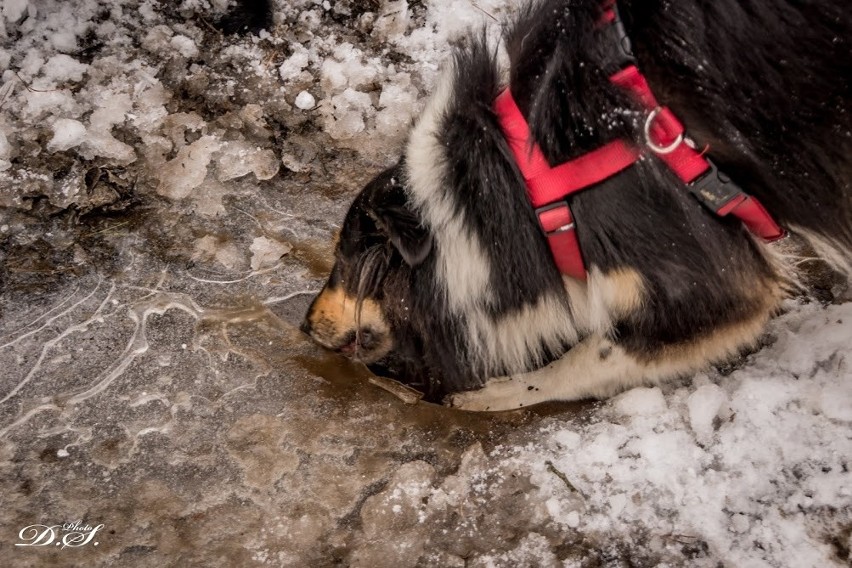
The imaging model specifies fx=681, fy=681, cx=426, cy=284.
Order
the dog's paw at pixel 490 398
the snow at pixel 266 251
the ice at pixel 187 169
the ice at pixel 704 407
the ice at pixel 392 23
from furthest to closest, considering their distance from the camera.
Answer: the ice at pixel 392 23
the ice at pixel 187 169
the snow at pixel 266 251
the dog's paw at pixel 490 398
the ice at pixel 704 407

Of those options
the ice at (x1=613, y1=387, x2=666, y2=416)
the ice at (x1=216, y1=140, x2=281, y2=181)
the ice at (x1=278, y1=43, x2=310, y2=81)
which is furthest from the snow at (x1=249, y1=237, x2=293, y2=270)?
the ice at (x1=613, y1=387, x2=666, y2=416)

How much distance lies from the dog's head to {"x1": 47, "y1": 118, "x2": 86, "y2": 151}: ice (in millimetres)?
1343

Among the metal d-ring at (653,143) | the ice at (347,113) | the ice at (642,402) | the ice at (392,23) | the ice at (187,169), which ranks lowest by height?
the ice at (642,402)

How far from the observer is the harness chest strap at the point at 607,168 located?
1.71 metres

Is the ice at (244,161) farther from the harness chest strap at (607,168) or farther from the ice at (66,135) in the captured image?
the harness chest strap at (607,168)

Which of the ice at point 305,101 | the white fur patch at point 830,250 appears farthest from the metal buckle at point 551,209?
the ice at point 305,101

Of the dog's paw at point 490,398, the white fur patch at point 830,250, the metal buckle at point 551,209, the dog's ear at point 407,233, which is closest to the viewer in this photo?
the metal buckle at point 551,209

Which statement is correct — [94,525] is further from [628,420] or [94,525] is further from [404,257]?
[628,420]

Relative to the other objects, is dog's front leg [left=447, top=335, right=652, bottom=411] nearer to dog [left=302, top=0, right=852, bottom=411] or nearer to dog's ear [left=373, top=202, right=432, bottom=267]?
dog [left=302, top=0, right=852, bottom=411]

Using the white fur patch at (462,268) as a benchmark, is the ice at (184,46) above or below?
above

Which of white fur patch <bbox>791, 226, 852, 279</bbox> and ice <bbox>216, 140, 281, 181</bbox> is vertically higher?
white fur patch <bbox>791, 226, 852, 279</bbox>

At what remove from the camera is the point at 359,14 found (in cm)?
325

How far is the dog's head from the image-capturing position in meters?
1.93

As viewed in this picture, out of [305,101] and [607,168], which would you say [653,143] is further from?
[305,101]
